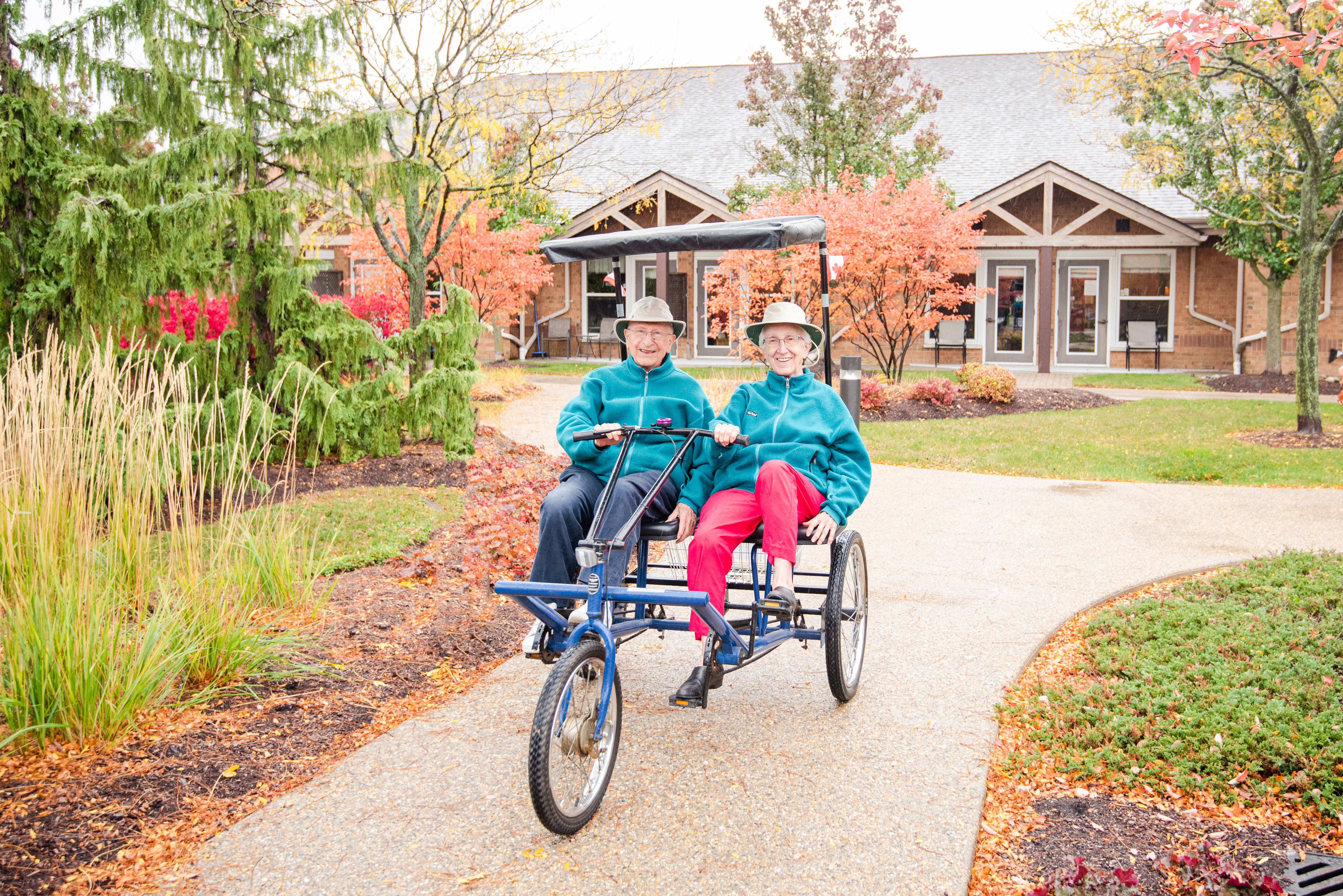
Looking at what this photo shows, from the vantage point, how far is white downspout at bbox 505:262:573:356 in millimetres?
27469

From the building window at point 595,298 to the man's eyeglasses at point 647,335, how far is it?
22.5 meters

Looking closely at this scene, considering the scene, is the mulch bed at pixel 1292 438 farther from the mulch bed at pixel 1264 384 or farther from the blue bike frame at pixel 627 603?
the blue bike frame at pixel 627 603

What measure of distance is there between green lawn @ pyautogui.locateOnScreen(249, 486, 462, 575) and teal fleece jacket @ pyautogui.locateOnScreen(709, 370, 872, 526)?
2.46 meters

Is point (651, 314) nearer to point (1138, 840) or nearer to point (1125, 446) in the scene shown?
point (1138, 840)

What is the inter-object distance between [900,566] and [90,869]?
16.6ft

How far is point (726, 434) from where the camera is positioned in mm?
4102

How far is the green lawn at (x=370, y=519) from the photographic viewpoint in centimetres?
654

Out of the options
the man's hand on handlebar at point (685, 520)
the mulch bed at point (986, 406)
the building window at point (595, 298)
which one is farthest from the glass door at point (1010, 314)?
the man's hand on handlebar at point (685, 520)

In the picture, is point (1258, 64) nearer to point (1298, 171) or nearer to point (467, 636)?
point (1298, 171)

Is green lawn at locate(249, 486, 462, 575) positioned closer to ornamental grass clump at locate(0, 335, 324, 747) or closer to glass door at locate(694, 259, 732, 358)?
ornamental grass clump at locate(0, 335, 324, 747)

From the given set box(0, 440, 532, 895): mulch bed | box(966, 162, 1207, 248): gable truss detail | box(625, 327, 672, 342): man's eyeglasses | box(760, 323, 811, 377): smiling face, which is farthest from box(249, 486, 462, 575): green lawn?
box(966, 162, 1207, 248): gable truss detail

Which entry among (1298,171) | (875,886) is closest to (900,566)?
(875,886)

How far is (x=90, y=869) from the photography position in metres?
2.96

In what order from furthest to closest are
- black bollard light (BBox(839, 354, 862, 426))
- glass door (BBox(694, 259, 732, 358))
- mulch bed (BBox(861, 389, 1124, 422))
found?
glass door (BBox(694, 259, 732, 358)) < mulch bed (BBox(861, 389, 1124, 422)) < black bollard light (BBox(839, 354, 862, 426))
